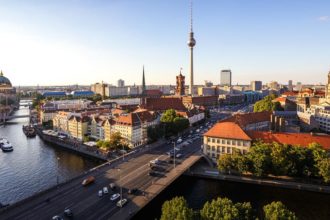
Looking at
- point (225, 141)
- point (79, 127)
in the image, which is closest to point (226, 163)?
point (225, 141)

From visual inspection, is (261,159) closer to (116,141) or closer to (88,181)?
(88,181)

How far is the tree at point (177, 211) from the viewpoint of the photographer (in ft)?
96.8

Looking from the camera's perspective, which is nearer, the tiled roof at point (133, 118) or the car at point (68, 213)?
the car at point (68, 213)

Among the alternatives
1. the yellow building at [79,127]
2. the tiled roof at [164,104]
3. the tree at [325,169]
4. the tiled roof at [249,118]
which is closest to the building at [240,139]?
the tree at [325,169]

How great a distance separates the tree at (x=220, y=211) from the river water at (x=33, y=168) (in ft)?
132

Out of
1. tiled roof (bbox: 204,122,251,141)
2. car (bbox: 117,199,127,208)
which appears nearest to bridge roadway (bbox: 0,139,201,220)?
car (bbox: 117,199,127,208)

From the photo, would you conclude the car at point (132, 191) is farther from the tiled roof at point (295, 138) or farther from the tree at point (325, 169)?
the tree at point (325, 169)

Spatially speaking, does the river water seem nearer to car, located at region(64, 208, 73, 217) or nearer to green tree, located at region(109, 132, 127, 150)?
green tree, located at region(109, 132, 127, 150)

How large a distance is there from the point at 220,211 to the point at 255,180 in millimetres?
29814

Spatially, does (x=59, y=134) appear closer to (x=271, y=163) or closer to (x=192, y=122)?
(x=192, y=122)

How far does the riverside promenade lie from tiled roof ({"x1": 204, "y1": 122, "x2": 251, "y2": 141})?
873 cm

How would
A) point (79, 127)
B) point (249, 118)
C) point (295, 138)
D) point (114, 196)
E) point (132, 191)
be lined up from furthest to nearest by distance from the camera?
point (79, 127), point (249, 118), point (295, 138), point (132, 191), point (114, 196)

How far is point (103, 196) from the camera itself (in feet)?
152

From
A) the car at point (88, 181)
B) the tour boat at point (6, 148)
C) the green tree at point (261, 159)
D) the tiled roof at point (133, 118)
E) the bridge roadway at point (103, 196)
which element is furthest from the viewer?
the tiled roof at point (133, 118)
